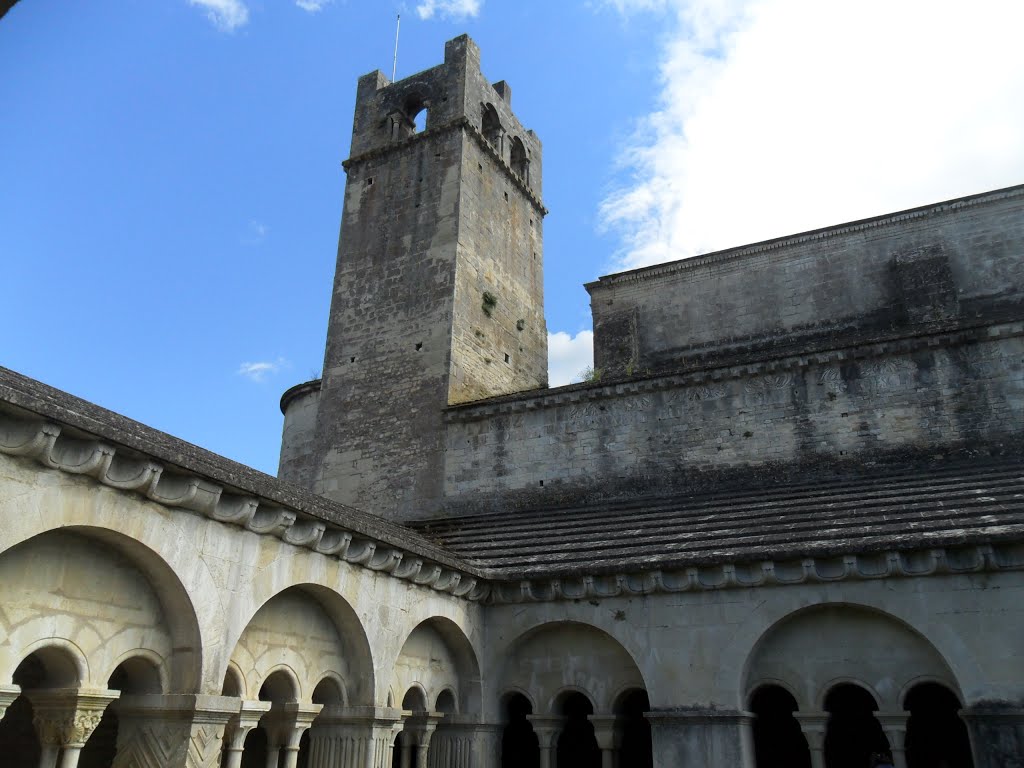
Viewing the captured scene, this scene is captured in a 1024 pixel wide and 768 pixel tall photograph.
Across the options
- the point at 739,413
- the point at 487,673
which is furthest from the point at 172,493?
the point at 739,413

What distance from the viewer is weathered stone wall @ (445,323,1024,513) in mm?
13461

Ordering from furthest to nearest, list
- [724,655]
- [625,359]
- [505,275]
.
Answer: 1. [505,275]
2. [625,359]
3. [724,655]

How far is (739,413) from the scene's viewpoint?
14812 millimetres

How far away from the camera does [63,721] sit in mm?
7176

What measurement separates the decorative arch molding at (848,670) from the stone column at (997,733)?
556 millimetres

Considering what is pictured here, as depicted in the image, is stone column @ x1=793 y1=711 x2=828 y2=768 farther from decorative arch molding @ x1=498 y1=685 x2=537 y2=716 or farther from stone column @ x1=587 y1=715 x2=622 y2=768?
decorative arch molding @ x1=498 y1=685 x2=537 y2=716

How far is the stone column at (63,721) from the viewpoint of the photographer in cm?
714

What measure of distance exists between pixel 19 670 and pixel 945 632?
10541 millimetres

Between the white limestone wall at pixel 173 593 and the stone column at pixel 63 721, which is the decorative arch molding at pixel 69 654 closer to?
the white limestone wall at pixel 173 593

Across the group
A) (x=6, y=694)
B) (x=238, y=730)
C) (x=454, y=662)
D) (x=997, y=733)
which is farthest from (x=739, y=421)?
(x=6, y=694)

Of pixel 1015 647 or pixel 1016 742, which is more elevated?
pixel 1015 647

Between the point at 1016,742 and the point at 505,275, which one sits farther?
the point at 505,275

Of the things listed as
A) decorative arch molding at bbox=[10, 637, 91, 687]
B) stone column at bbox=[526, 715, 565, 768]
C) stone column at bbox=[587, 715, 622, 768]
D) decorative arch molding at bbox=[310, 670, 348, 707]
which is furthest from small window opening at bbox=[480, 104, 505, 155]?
decorative arch molding at bbox=[10, 637, 91, 687]

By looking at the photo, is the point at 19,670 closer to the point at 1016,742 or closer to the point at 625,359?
the point at 1016,742
